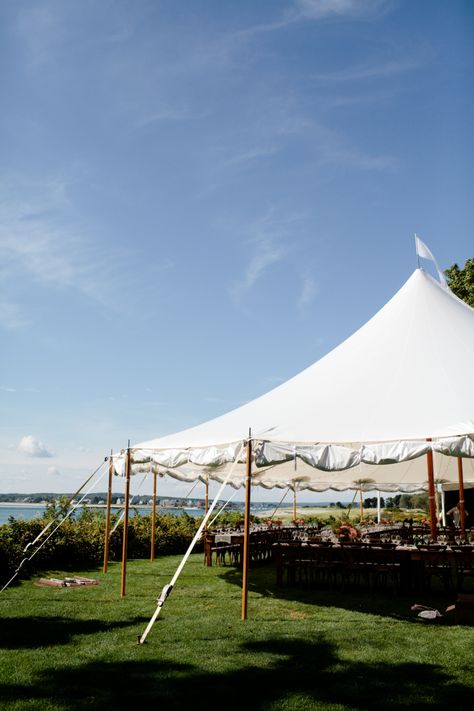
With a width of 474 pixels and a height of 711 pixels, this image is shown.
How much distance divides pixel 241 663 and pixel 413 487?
14642 mm

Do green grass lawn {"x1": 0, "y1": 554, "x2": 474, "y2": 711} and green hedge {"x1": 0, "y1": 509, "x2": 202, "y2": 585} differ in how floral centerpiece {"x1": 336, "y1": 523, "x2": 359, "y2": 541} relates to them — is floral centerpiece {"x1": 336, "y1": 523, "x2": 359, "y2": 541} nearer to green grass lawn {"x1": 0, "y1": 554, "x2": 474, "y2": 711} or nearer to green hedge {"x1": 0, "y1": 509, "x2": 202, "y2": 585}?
green grass lawn {"x1": 0, "y1": 554, "x2": 474, "y2": 711}

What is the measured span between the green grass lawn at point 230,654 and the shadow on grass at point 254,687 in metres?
0.01

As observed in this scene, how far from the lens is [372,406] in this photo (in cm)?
903

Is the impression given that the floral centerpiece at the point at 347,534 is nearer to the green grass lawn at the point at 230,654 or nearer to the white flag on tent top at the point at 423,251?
the green grass lawn at the point at 230,654

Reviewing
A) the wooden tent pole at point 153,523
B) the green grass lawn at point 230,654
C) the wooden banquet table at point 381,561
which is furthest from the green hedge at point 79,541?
the wooden banquet table at point 381,561

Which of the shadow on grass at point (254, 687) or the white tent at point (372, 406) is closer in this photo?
the shadow on grass at point (254, 687)

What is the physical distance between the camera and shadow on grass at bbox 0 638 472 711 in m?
4.90

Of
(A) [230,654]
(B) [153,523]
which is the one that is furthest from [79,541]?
(A) [230,654]

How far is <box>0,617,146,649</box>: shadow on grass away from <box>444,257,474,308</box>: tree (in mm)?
19558

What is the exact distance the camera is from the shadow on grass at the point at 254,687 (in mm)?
4902

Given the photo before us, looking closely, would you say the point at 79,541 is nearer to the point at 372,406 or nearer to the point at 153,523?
the point at 153,523

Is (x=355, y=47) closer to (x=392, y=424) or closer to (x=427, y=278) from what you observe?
(x=427, y=278)

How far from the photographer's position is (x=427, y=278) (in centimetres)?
1165

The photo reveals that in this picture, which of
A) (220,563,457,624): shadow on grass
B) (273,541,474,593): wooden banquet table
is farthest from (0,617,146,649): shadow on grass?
(273,541,474,593): wooden banquet table
